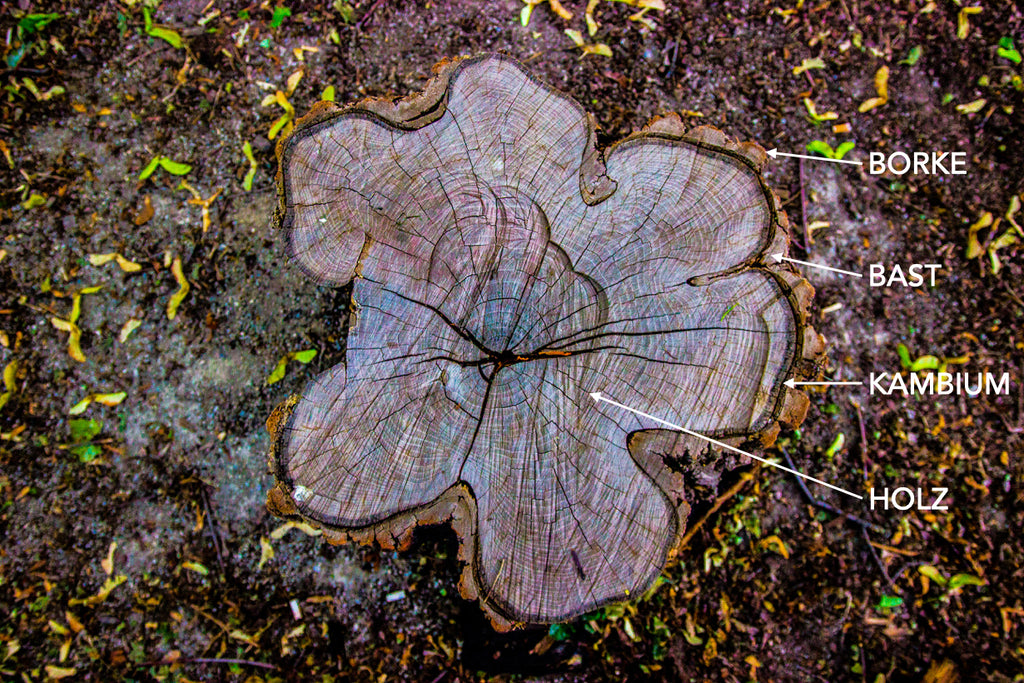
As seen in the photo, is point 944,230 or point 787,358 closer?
point 787,358

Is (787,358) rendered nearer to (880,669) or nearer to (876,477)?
(876,477)

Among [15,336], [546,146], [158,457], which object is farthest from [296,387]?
[546,146]

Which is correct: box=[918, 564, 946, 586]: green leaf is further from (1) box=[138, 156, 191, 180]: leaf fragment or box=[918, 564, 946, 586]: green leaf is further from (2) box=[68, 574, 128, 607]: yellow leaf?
(1) box=[138, 156, 191, 180]: leaf fragment

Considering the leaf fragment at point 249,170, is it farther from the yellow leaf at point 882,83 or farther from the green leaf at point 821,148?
the yellow leaf at point 882,83

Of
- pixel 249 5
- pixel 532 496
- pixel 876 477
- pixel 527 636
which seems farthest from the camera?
pixel 249 5

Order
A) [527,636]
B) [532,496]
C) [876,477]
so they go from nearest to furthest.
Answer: [532,496] < [527,636] < [876,477]

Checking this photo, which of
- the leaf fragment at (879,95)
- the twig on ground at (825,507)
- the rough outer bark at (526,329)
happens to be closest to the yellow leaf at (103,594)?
the rough outer bark at (526,329)
